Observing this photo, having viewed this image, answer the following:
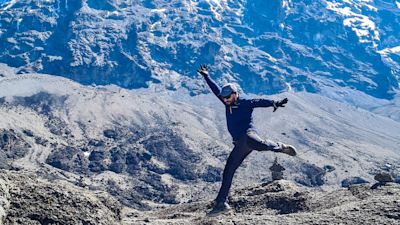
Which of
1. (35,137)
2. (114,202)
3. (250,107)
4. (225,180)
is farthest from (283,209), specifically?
(35,137)

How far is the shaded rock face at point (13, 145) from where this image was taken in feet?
573

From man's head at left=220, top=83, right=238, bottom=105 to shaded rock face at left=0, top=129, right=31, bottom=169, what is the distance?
6557 inches

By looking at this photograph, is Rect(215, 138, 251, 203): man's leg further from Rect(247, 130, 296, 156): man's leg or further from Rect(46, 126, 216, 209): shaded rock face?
Rect(46, 126, 216, 209): shaded rock face

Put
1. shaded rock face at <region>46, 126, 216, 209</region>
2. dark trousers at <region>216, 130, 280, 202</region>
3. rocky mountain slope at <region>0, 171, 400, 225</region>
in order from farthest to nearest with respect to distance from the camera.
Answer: shaded rock face at <region>46, 126, 216, 209</region>
dark trousers at <region>216, 130, 280, 202</region>
rocky mountain slope at <region>0, 171, 400, 225</region>

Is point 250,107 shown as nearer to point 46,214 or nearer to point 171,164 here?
point 46,214

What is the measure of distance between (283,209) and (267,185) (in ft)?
9.80

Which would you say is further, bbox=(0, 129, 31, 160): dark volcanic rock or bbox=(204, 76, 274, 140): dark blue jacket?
bbox=(0, 129, 31, 160): dark volcanic rock

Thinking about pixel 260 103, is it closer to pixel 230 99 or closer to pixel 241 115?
pixel 241 115

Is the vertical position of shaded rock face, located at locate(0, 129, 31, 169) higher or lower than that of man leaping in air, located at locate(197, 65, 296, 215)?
lower

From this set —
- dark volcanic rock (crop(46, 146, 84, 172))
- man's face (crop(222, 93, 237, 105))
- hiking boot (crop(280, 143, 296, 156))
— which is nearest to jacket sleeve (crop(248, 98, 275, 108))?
man's face (crop(222, 93, 237, 105))

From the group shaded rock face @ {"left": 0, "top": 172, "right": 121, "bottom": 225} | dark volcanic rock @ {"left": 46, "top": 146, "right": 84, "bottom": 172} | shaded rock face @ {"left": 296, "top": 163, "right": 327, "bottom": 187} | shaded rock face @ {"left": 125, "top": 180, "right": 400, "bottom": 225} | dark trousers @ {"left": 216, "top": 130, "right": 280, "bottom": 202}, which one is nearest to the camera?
shaded rock face @ {"left": 0, "top": 172, "right": 121, "bottom": 225}

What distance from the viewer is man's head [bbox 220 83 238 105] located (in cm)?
1398

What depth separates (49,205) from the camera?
38.4 feet

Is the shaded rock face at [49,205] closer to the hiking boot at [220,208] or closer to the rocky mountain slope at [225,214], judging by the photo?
the rocky mountain slope at [225,214]
